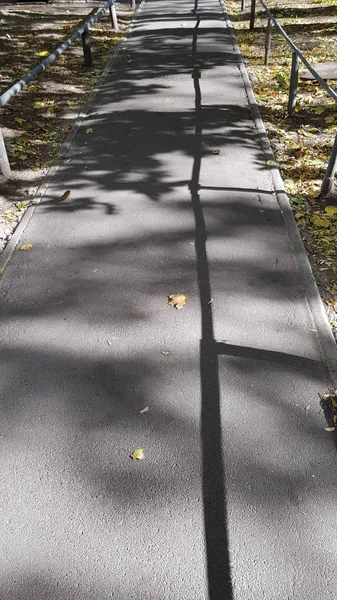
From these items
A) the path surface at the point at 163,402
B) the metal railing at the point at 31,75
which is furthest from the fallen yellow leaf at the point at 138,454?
the metal railing at the point at 31,75

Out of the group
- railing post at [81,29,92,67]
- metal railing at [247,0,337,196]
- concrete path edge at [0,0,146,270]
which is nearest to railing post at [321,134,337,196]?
metal railing at [247,0,337,196]

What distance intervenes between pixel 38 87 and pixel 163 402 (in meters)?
7.89

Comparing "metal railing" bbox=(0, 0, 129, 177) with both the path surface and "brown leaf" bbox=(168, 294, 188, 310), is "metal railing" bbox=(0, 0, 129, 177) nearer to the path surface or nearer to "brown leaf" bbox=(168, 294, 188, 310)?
the path surface

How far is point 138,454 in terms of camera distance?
9.44ft

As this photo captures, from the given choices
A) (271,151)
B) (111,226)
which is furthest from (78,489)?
(271,151)

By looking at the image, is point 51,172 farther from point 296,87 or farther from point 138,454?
point 138,454

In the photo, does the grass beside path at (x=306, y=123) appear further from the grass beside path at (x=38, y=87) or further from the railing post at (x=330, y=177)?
the grass beside path at (x=38, y=87)

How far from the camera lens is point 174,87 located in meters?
9.14

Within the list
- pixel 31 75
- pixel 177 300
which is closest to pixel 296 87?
pixel 31 75

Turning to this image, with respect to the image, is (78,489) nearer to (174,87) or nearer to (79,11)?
(174,87)

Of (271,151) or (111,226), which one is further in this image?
(271,151)

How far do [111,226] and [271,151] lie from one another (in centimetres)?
264

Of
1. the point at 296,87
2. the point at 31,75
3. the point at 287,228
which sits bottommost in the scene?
the point at 287,228

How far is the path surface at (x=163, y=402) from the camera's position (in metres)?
2.39
